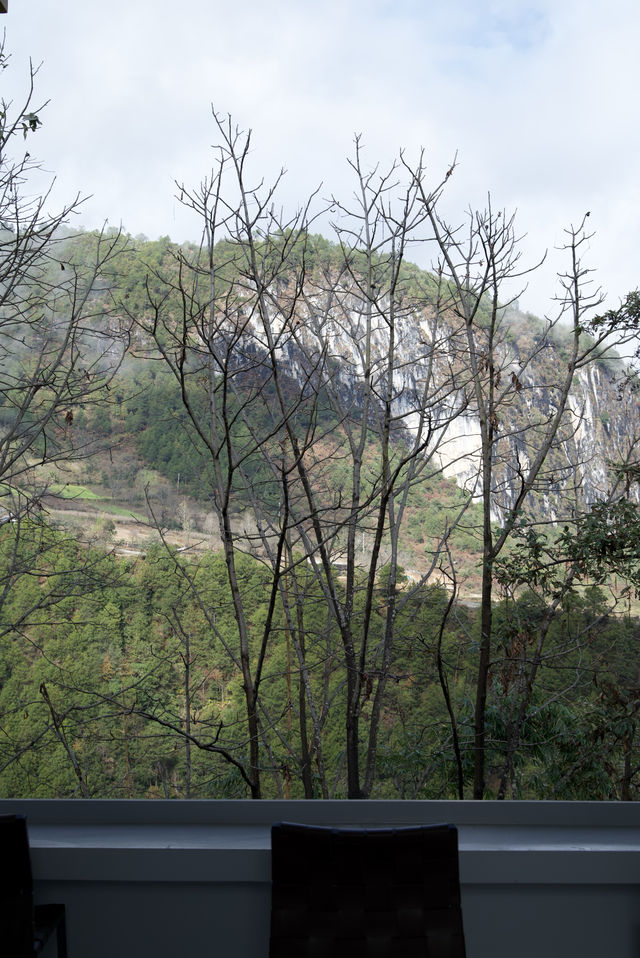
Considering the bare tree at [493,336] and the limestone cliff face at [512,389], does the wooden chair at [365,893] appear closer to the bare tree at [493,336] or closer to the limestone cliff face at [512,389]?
the bare tree at [493,336]

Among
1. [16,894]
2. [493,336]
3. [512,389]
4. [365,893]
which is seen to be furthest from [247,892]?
[512,389]

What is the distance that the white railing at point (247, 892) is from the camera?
123 cm

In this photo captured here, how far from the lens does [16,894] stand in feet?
3.63

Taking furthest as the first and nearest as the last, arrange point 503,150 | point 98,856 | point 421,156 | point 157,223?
point 157,223
point 503,150
point 421,156
point 98,856

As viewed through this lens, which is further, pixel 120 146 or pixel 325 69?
pixel 120 146

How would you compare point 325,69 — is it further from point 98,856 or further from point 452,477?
point 98,856

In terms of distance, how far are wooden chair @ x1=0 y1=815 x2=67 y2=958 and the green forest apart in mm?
1219

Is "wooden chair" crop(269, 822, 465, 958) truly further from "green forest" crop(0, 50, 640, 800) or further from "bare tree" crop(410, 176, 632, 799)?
"bare tree" crop(410, 176, 632, 799)

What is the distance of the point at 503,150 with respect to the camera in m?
4.12

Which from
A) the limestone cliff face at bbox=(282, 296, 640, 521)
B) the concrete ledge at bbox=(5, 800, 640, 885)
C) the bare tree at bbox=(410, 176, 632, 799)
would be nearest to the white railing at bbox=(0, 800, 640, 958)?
the concrete ledge at bbox=(5, 800, 640, 885)

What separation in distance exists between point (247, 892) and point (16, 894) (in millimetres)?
393

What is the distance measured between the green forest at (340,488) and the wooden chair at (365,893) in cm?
127

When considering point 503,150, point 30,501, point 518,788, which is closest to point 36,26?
point 30,501

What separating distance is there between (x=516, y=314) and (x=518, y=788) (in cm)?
250
